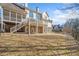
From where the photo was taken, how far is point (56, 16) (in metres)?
3.69

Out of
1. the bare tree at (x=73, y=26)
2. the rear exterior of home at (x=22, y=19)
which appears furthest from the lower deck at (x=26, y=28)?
the bare tree at (x=73, y=26)

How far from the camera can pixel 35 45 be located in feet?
12.1

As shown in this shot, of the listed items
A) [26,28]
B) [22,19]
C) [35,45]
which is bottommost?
[35,45]

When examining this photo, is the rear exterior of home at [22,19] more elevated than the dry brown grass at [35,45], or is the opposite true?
the rear exterior of home at [22,19]

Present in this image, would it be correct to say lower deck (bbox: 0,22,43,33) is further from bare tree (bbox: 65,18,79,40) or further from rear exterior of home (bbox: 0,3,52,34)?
bare tree (bbox: 65,18,79,40)

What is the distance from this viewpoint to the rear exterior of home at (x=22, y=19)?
3654 mm

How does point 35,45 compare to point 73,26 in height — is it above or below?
below

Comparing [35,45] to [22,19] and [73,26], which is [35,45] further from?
[73,26]

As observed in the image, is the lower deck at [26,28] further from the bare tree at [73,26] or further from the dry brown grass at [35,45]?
the bare tree at [73,26]

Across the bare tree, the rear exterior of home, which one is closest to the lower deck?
the rear exterior of home

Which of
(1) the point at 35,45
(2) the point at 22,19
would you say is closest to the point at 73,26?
(1) the point at 35,45

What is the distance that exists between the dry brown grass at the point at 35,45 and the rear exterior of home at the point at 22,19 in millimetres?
97

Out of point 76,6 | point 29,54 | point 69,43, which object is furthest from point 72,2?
point 29,54

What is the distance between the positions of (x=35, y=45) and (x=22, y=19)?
15.6 inches
